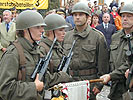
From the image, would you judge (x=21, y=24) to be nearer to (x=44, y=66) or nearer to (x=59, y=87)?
(x=44, y=66)

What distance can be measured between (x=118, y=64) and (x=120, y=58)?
0.12 m

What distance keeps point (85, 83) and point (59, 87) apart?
503mm

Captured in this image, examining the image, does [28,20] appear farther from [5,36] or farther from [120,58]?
[5,36]

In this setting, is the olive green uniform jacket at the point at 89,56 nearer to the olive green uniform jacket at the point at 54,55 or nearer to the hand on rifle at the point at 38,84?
the olive green uniform jacket at the point at 54,55

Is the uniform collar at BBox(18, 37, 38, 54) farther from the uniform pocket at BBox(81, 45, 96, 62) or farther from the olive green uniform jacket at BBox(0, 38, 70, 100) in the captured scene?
the uniform pocket at BBox(81, 45, 96, 62)

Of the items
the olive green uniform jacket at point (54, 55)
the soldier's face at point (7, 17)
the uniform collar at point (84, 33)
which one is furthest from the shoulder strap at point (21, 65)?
the soldier's face at point (7, 17)

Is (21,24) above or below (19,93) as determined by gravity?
above

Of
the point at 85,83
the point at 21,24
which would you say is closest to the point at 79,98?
the point at 85,83

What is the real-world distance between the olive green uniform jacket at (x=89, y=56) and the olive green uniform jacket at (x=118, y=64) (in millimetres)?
244

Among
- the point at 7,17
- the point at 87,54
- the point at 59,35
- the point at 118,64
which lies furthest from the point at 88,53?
the point at 7,17

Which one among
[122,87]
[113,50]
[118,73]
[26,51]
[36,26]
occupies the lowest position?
[122,87]

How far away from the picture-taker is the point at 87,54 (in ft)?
16.9

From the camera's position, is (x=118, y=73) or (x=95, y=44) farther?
(x=95, y=44)

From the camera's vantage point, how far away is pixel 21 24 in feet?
12.5
